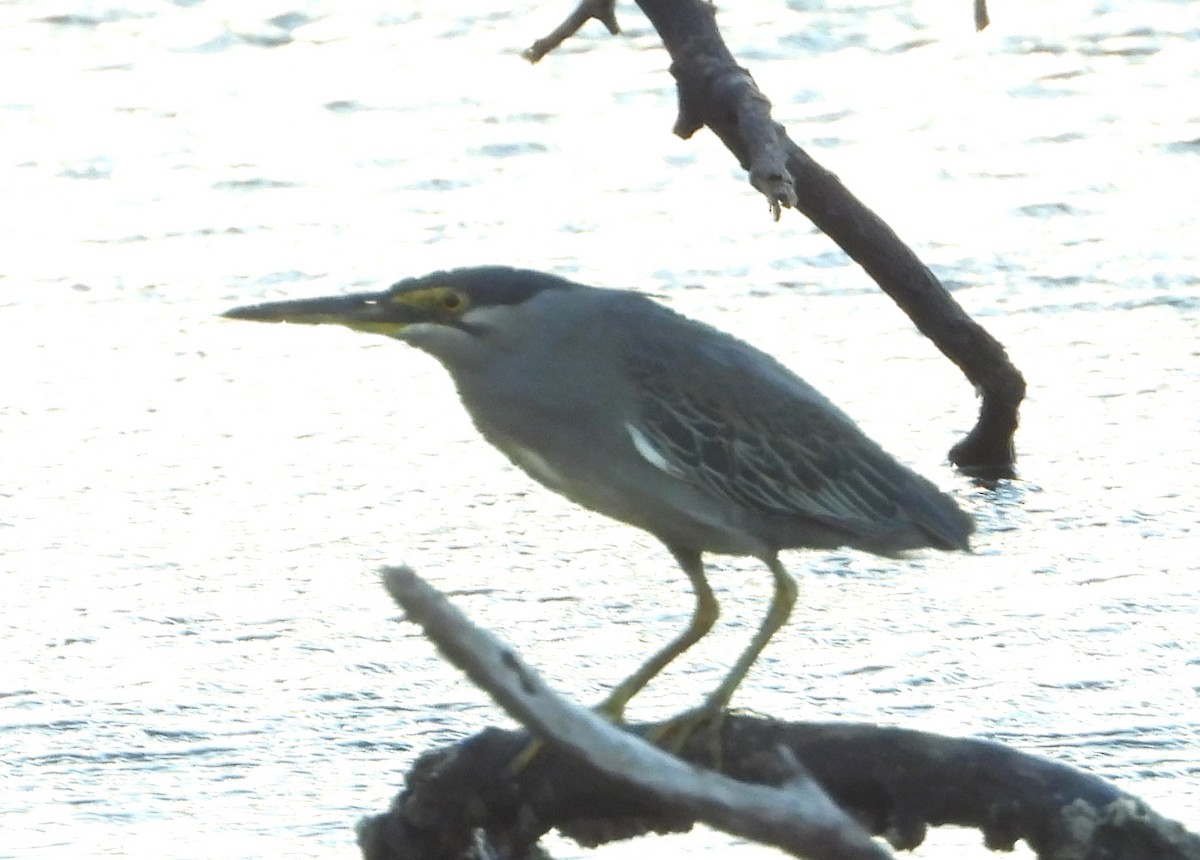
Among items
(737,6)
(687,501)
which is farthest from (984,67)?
(687,501)

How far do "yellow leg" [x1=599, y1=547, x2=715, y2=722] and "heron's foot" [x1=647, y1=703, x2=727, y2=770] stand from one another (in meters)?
0.12

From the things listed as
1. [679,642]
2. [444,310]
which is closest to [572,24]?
[444,310]

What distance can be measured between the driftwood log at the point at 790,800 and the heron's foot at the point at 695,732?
0.01 m

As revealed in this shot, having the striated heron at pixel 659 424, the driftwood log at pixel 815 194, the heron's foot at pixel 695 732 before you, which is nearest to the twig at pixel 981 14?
the driftwood log at pixel 815 194

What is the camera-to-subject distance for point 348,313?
330cm

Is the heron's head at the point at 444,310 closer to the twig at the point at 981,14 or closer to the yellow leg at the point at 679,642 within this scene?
the yellow leg at the point at 679,642

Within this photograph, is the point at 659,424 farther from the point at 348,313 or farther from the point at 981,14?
the point at 981,14

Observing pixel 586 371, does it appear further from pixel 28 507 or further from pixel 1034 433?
pixel 1034 433

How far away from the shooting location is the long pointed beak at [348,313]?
3.30 m

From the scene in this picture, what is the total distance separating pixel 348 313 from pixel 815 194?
1831 mm

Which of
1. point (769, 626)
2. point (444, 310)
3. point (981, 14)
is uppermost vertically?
point (981, 14)

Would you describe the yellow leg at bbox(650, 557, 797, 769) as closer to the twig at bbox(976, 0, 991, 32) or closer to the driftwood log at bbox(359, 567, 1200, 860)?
the driftwood log at bbox(359, 567, 1200, 860)

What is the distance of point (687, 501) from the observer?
3.50 m

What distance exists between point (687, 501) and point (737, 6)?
6182 millimetres
